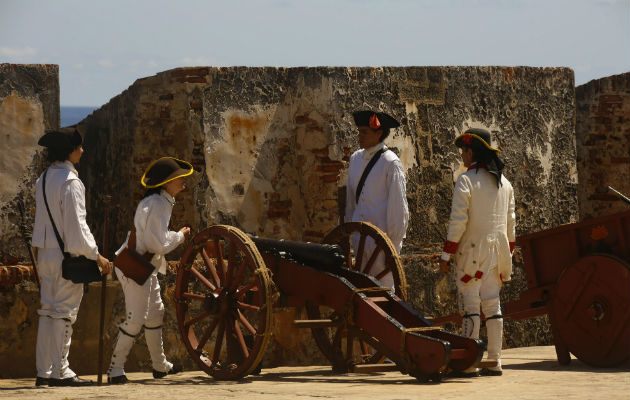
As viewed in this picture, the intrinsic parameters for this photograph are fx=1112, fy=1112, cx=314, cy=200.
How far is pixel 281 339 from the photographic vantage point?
973 cm

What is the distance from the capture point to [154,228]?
8000 mm

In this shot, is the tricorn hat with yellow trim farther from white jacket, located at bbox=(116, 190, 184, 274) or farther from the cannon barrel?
the cannon barrel

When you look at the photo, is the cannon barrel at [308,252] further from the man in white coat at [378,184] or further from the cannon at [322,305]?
the man in white coat at [378,184]

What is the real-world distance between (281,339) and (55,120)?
9.55ft

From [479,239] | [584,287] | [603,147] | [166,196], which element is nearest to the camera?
[166,196]

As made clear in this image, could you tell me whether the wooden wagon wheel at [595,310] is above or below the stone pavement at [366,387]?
above

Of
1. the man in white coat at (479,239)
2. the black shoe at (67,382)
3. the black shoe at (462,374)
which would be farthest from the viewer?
the man in white coat at (479,239)

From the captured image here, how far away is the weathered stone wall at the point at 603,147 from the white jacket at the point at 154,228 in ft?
19.9

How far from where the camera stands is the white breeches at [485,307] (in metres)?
8.13

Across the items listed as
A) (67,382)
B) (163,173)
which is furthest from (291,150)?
(67,382)

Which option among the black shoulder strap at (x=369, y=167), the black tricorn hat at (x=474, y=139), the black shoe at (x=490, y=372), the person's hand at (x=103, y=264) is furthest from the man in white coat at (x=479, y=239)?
the person's hand at (x=103, y=264)

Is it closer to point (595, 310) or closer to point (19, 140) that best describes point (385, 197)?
point (595, 310)

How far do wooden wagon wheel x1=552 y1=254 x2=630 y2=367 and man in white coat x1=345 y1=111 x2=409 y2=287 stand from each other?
4.41ft

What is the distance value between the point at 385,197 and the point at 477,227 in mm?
933
